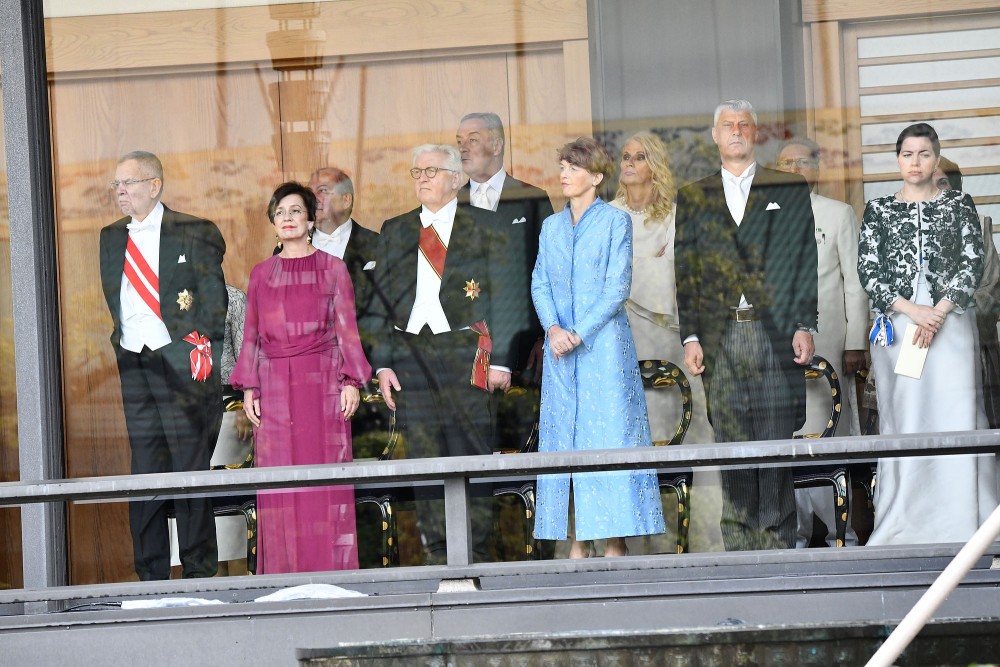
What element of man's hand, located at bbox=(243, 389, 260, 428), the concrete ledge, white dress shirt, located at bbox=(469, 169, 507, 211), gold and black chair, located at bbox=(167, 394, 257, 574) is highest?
white dress shirt, located at bbox=(469, 169, 507, 211)

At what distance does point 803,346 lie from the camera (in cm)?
485

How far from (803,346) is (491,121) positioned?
58.0 inches

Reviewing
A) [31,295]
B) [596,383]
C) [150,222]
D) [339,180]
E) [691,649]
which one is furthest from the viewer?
[339,180]

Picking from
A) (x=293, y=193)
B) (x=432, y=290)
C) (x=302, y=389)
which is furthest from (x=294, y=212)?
(x=302, y=389)

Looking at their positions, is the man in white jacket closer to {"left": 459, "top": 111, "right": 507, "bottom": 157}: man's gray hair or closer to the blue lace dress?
the blue lace dress

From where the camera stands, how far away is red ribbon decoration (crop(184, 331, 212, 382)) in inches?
198

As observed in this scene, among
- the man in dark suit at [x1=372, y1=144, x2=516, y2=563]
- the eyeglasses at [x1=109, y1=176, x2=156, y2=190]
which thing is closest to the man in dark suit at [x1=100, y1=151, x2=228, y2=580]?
the eyeglasses at [x1=109, y1=176, x2=156, y2=190]

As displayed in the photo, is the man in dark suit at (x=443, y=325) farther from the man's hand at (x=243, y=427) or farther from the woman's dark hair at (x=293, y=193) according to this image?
the man's hand at (x=243, y=427)

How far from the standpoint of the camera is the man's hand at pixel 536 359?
15.7 ft

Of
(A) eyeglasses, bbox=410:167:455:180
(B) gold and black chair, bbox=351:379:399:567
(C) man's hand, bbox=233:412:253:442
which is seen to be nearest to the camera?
(B) gold and black chair, bbox=351:379:399:567

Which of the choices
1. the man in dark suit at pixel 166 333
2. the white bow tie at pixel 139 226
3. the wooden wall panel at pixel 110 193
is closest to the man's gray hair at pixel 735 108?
the wooden wall panel at pixel 110 193

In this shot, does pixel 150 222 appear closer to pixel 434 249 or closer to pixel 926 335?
pixel 434 249

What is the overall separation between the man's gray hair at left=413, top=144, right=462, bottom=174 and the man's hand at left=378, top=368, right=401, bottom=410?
81 centimetres

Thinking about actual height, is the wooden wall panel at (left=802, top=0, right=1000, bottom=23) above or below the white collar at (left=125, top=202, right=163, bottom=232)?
above
